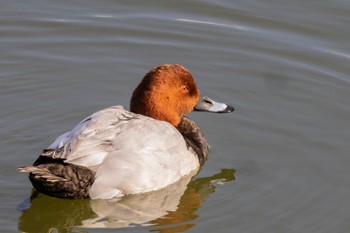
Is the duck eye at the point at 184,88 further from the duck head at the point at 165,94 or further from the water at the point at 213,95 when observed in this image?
the water at the point at 213,95

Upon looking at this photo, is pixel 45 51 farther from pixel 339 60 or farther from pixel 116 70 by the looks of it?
pixel 339 60

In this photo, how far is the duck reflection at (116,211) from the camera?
655 centimetres

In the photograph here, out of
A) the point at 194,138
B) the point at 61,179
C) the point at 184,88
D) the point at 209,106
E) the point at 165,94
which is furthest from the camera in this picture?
the point at 209,106

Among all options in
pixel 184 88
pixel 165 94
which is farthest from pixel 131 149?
pixel 184 88

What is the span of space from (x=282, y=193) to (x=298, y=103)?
172 cm

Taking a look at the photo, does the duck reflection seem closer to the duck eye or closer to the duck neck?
the duck neck

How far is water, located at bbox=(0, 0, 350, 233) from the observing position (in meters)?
6.71

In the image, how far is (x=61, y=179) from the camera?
6430 mm

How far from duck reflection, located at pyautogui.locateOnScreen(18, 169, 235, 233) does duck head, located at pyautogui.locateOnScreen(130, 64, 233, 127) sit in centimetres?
70

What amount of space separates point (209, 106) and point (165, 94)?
0.63 metres

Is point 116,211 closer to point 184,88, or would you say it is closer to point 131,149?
point 131,149

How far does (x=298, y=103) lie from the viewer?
848cm

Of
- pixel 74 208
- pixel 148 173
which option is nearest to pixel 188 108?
pixel 148 173

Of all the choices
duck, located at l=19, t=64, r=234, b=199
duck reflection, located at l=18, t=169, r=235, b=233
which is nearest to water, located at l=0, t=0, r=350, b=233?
duck reflection, located at l=18, t=169, r=235, b=233
